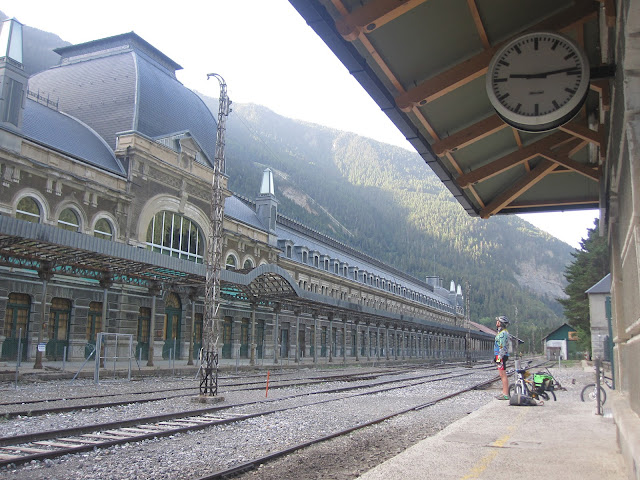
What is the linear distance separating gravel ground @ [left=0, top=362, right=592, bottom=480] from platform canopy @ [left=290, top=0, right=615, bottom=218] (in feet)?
14.1

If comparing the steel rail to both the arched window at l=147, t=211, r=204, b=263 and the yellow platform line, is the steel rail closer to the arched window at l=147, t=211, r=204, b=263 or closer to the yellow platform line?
the yellow platform line

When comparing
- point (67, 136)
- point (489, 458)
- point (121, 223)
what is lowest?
point (489, 458)

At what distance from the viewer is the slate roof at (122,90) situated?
3475cm

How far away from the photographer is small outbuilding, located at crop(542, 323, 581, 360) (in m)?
86.7

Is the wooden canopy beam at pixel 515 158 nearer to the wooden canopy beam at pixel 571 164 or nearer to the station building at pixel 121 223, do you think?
the wooden canopy beam at pixel 571 164

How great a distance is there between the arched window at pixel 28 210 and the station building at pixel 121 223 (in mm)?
52

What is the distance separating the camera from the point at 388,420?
492 inches

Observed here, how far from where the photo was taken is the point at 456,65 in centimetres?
557

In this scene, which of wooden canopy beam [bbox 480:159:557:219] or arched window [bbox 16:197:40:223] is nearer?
wooden canopy beam [bbox 480:159:557:219]

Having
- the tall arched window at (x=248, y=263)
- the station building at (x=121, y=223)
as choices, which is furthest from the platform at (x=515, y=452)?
the tall arched window at (x=248, y=263)

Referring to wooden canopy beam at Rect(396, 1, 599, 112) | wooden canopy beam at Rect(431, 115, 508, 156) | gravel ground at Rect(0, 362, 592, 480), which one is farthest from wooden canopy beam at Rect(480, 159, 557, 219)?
gravel ground at Rect(0, 362, 592, 480)

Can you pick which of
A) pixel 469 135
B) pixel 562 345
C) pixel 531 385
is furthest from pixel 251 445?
pixel 562 345

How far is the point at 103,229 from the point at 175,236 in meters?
5.63

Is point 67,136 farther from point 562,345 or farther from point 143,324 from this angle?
point 562,345
